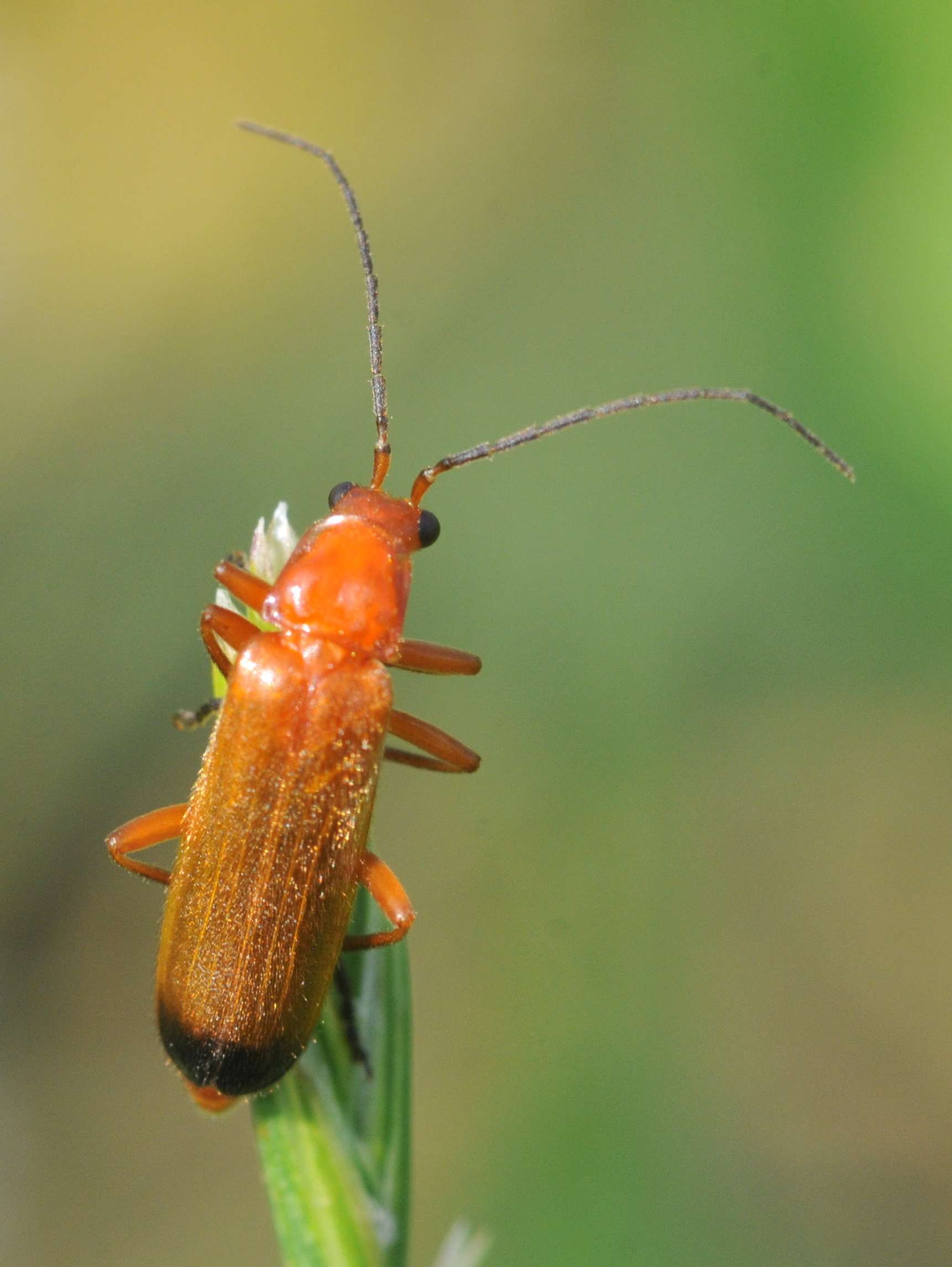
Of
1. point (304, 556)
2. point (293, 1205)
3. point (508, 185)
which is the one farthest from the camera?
point (508, 185)

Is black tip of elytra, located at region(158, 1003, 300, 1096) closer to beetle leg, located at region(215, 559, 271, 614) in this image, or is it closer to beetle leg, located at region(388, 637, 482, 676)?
beetle leg, located at region(215, 559, 271, 614)

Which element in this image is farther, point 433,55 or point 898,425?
point 433,55

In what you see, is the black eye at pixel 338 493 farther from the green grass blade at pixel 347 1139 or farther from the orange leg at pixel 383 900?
the green grass blade at pixel 347 1139

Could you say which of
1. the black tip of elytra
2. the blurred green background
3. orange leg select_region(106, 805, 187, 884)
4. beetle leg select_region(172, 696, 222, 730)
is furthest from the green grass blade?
the blurred green background

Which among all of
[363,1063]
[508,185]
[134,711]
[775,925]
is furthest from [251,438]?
[363,1063]

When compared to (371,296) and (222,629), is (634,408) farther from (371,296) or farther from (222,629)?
(222,629)

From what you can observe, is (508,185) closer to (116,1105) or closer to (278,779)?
(278,779)
